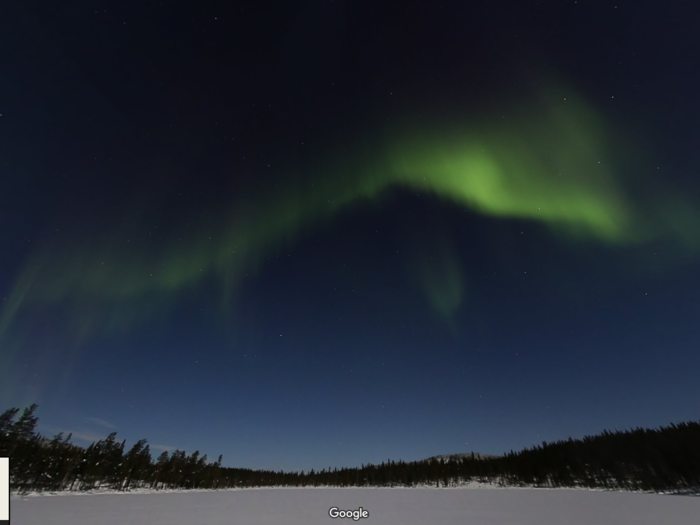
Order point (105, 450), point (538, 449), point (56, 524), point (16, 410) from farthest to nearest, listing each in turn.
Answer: point (538, 449), point (105, 450), point (16, 410), point (56, 524)

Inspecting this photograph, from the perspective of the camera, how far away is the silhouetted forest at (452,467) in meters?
89.3

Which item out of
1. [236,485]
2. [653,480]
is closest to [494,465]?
[653,480]

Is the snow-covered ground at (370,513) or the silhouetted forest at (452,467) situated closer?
the snow-covered ground at (370,513)

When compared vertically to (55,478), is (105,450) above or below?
above

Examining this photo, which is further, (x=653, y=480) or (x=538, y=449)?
(x=538, y=449)

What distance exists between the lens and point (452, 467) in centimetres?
19225

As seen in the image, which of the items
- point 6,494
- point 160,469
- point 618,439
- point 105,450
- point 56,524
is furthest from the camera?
point 618,439

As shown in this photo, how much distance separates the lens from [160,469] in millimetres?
132000

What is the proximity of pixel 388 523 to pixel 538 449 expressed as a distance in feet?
629

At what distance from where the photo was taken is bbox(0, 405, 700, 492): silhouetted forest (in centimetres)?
8931

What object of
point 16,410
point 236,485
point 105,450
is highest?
point 16,410

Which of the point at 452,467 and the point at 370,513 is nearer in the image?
the point at 370,513

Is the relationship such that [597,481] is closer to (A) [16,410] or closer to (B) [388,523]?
(B) [388,523]

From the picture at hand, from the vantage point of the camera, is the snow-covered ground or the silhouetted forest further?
the silhouetted forest
